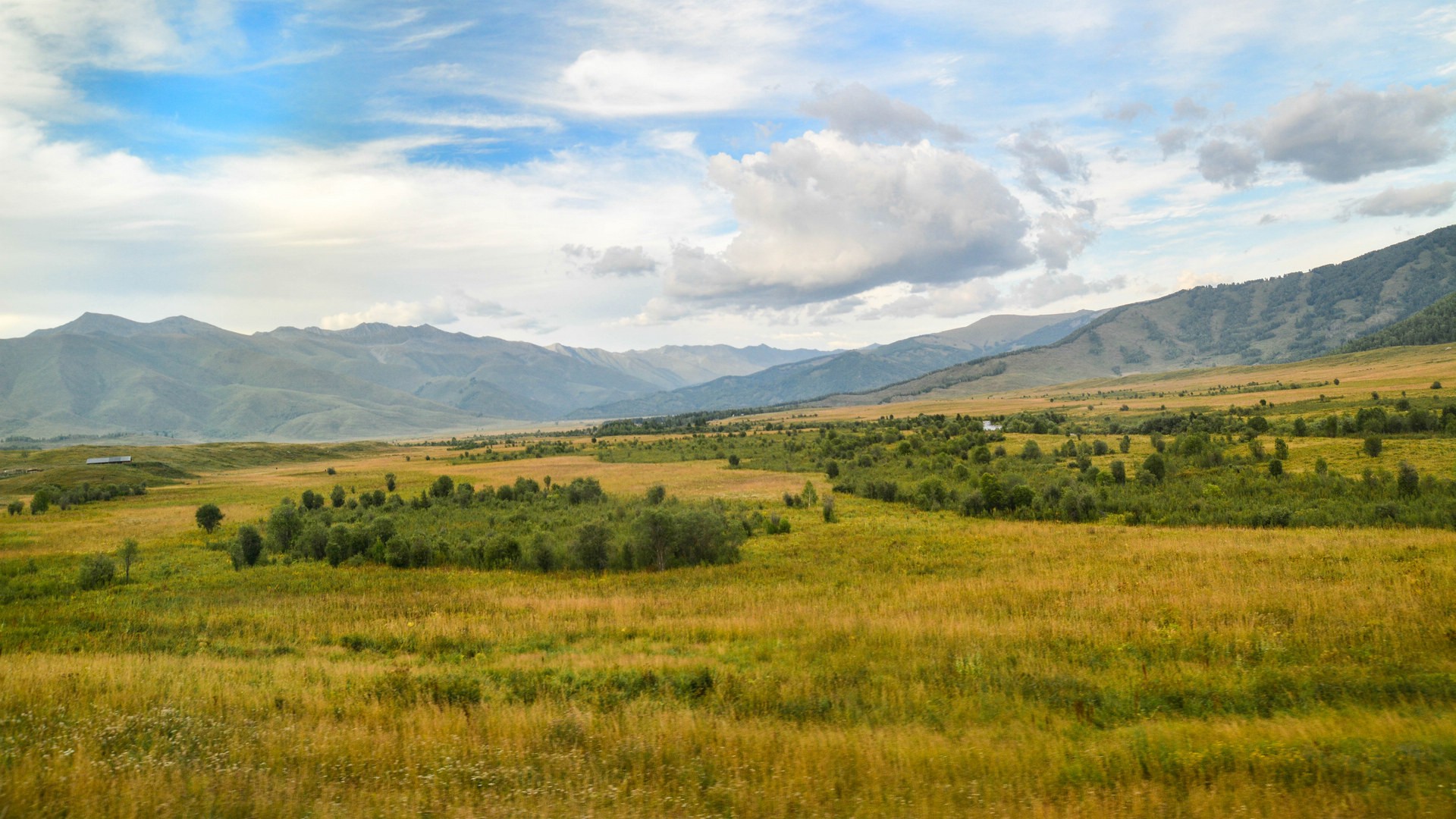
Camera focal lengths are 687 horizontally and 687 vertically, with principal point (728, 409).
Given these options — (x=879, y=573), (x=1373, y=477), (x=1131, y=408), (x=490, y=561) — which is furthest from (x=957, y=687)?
(x=1131, y=408)

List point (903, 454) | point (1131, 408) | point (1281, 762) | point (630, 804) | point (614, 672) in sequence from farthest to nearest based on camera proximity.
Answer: point (1131, 408)
point (903, 454)
point (614, 672)
point (1281, 762)
point (630, 804)

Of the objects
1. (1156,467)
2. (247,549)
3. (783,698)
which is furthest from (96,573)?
(1156,467)

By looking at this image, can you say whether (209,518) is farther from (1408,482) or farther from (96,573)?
(1408,482)

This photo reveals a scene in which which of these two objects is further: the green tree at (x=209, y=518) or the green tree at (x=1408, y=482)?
the green tree at (x=209, y=518)

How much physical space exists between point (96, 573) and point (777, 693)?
3036 centimetres

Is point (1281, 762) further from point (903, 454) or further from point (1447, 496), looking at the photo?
point (903, 454)

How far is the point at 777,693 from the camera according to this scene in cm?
1152

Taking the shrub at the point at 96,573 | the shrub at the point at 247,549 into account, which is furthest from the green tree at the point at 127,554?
the shrub at the point at 247,549

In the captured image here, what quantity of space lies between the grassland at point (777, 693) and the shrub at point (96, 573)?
0.94m

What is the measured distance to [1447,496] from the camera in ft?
104

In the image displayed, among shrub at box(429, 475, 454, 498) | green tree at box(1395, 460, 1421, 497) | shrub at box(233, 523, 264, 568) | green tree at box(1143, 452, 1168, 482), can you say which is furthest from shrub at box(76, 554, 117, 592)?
green tree at box(1395, 460, 1421, 497)

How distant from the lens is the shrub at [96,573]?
26750 mm

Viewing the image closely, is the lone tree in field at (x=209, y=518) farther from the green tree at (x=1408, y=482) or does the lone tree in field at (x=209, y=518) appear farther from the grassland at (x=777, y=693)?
the green tree at (x=1408, y=482)

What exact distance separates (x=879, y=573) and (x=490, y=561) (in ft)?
59.0
